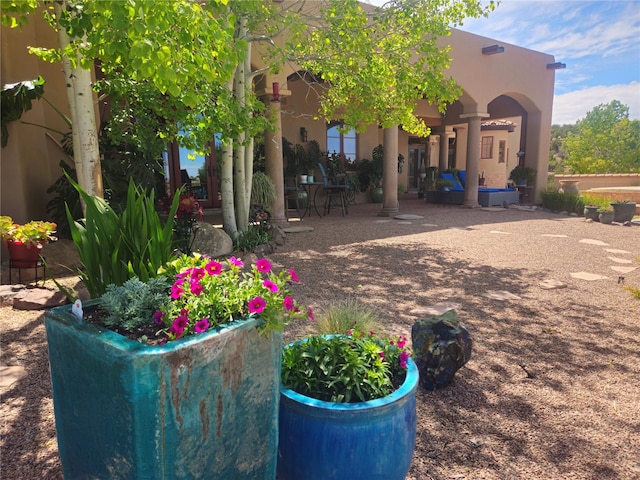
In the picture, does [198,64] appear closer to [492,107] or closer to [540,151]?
[540,151]

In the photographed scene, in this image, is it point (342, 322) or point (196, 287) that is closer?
point (196, 287)

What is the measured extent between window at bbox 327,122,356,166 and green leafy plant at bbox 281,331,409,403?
9923 mm

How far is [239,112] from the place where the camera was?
4.09 metres

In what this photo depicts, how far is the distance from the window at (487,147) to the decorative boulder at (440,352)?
17347 mm

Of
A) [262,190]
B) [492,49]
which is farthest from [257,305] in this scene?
[492,49]

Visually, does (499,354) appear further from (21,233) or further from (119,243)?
(21,233)

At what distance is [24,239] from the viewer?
354 centimetres

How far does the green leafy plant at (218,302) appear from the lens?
1170mm

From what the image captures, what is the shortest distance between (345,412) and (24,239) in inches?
140

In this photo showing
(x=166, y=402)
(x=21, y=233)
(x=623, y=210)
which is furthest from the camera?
(x=623, y=210)

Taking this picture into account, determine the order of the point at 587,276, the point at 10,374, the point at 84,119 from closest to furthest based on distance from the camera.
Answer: the point at 10,374, the point at 84,119, the point at 587,276

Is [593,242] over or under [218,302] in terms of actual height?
under

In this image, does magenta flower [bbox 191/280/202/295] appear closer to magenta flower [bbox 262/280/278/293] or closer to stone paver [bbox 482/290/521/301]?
magenta flower [bbox 262/280/278/293]

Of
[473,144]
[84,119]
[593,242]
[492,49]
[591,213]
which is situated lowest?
[593,242]
